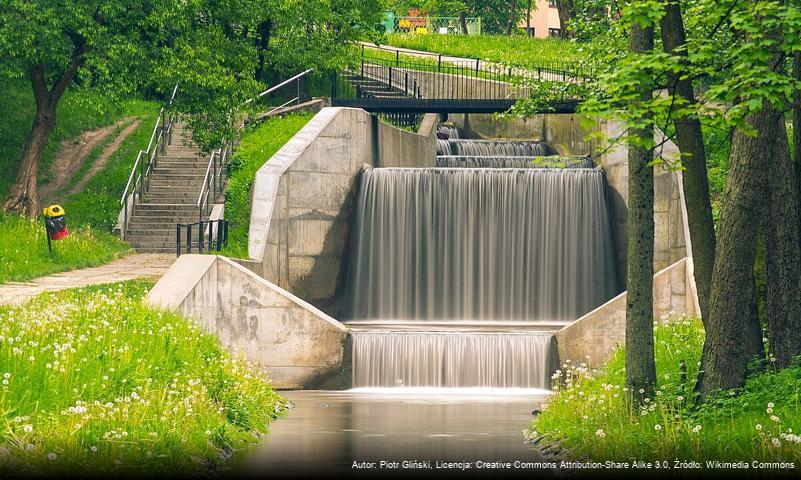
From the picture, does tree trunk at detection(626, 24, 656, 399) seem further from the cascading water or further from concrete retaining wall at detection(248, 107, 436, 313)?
the cascading water

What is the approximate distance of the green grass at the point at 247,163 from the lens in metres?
36.8

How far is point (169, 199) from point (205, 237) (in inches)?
124

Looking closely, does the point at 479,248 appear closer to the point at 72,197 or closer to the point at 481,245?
the point at 481,245

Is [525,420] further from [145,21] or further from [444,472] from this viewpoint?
[145,21]

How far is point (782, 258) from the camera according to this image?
17.5 m

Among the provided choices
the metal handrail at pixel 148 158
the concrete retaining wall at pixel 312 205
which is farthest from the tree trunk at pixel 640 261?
the metal handrail at pixel 148 158

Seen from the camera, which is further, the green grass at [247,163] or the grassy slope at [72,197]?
the green grass at [247,163]

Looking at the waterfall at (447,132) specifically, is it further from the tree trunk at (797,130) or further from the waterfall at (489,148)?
the tree trunk at (797,130)

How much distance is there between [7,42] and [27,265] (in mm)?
6840

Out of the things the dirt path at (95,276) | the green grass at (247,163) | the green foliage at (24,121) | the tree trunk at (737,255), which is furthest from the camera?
the green foliage at (24,121)

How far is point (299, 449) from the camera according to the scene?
60.4ft

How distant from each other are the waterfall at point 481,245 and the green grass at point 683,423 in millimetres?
16526

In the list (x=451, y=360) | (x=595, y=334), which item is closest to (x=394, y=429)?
(x=451, y=360)

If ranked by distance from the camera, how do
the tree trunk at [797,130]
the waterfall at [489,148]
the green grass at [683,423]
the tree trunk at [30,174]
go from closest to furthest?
the green grass at [683,423]
the tree trunk at [797,130]
the tree trunk at [30,174]
the waterfall at [489,148]
